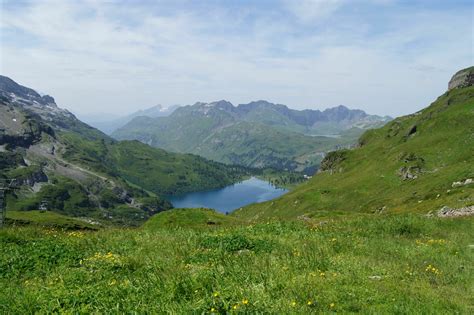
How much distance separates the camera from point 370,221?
26188mm

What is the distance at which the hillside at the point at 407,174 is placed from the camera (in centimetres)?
8519

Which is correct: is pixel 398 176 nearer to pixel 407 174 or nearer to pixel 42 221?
pixel 407 174

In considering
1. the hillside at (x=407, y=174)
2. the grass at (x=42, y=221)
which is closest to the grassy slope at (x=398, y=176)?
the hillside at (x=407, y=174)

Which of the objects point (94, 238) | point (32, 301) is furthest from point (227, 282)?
point (94, 238)

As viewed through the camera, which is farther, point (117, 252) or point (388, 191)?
point (388, 191)

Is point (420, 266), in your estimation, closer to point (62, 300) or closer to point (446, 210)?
point (62, 300)

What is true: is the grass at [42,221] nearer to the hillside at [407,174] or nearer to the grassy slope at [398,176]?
the hillside at [407,174]

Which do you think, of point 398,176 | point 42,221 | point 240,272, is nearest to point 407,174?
point 398,176

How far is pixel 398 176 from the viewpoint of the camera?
118 metres

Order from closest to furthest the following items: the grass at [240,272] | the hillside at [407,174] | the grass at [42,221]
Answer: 1. the grass at [240,272]
2. the grass at [42,221]
3. the hillside at [407,174]

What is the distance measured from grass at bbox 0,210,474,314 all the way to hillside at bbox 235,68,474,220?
A: 47731 millimetres

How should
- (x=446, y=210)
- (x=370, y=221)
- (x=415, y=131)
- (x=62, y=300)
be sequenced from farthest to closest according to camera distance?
(x=415, y=131) → (x=446, y=210) → (x=370, y=221) → (x=62, y=300)

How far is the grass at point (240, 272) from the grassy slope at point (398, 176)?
49698 mm

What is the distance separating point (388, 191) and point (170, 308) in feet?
364
